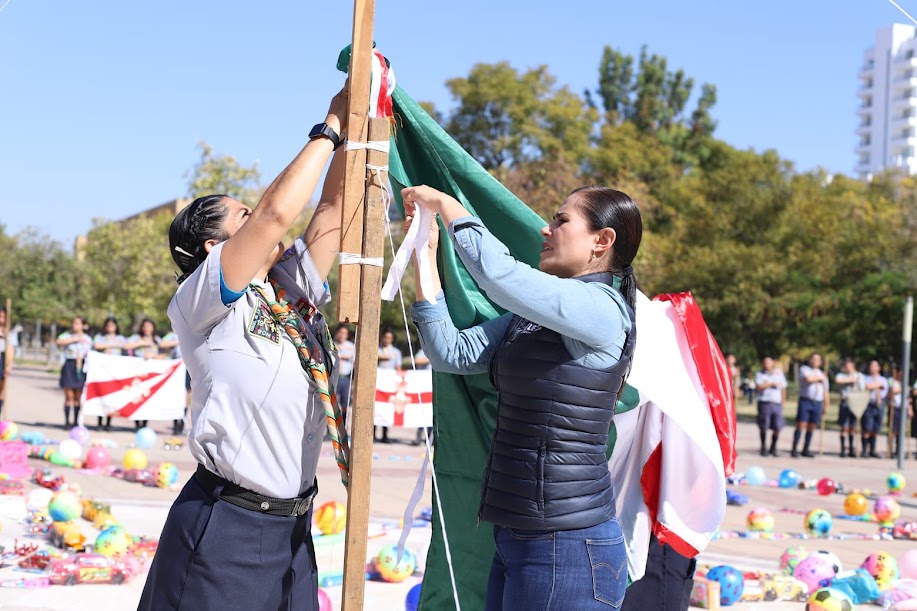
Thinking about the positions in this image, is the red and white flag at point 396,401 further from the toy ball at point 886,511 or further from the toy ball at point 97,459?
the toy ball at point 886,511

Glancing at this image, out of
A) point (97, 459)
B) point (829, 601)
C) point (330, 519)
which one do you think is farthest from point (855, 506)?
point (97, 459)

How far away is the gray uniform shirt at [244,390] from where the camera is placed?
279 cm

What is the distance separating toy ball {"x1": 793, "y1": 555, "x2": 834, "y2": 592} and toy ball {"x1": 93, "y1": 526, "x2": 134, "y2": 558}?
15.5ft

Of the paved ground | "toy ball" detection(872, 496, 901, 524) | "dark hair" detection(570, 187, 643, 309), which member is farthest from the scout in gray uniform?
"toy ball" detection(872, 496, 901, 524)

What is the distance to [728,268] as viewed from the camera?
3091 cm

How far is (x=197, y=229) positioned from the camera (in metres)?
3.02

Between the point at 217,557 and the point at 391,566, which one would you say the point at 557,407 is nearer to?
the point at 217,557

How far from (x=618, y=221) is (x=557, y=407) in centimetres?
61

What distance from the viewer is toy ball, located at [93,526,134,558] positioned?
6.64 meters

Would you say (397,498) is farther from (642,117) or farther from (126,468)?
(642,117)

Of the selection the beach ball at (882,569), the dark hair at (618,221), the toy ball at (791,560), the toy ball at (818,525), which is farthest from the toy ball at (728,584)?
the dark hair at (618,221)

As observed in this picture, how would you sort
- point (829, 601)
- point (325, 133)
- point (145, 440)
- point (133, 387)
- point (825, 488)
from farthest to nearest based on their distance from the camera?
point (133, 387), point (145, 440), point (825, 488), point (829, 601), point (325, 133)

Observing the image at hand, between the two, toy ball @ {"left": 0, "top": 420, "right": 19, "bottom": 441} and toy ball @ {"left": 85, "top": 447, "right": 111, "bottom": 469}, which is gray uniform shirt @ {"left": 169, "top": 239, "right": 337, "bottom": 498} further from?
toy ball @ {"left": 0, "top": 420, "right": 19, "bottom": 441}

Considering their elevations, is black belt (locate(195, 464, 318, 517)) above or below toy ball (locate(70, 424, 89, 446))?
above
